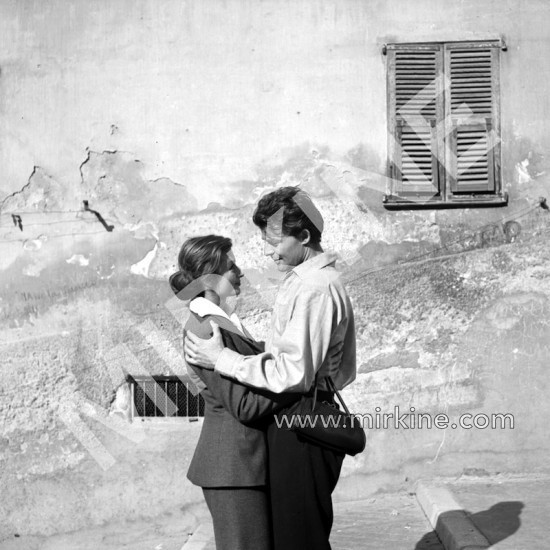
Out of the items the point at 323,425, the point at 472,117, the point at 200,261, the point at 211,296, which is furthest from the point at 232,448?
the point at 472,117

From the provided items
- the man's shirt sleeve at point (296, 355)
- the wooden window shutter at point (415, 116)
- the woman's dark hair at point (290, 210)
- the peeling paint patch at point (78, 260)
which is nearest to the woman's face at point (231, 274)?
the woman's dark hair at point (290, 210)

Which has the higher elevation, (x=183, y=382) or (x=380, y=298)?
(x=380, y=298)

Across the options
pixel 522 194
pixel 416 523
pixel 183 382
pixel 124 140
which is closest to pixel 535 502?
pixel 416 523

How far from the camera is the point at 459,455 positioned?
6.95 metres

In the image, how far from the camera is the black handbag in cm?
324

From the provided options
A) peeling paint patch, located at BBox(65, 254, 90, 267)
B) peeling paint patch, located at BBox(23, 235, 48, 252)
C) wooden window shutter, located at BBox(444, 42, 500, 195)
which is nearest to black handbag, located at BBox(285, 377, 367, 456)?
wooden window shutter, located at BBox(444, 42, 500, 195)

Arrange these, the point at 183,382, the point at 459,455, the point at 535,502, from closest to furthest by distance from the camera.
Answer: the point at 535,502 → the point at 459,455 → the point at 183,382

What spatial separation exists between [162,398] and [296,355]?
4.41m

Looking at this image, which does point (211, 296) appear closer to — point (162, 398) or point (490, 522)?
point (490, 522)

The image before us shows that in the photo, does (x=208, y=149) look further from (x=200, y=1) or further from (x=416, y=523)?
(x=416, y=523)

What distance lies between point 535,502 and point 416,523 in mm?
786

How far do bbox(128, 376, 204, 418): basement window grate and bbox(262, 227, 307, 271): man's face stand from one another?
405 cm

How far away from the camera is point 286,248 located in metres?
3.47

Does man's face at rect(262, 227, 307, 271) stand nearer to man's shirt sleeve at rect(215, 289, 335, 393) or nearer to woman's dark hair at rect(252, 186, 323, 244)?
woman's dark hair at rect(252, 186, 323, 244)
